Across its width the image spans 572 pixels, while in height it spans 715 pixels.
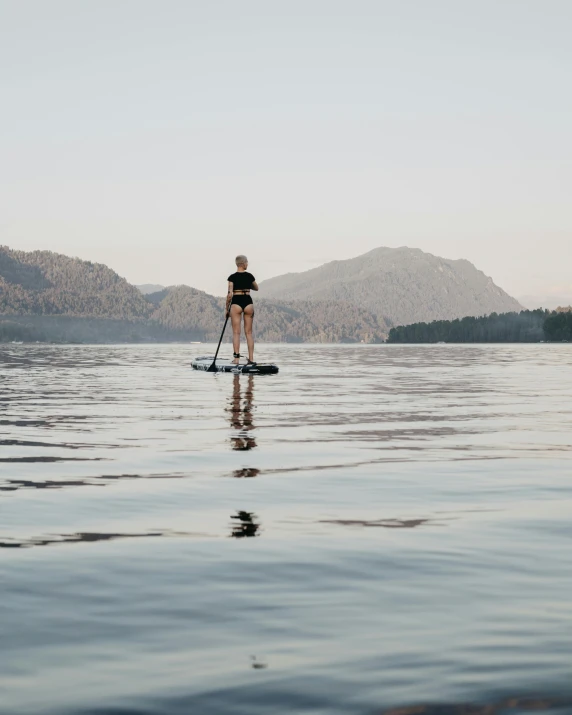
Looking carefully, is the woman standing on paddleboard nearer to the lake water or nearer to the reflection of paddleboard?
the reflection of paddleboard

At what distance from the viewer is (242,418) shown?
57.5ft

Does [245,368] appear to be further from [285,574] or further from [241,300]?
[285,574]

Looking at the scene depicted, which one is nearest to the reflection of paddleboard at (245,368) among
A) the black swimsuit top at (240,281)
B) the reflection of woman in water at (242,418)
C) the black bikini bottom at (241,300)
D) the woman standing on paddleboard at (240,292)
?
the woman standing on paddleboard at (240,292)

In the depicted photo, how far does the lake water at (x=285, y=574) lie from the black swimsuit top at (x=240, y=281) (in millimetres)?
14776

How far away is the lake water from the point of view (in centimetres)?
432

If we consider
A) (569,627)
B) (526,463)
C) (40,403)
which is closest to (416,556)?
(569,627)

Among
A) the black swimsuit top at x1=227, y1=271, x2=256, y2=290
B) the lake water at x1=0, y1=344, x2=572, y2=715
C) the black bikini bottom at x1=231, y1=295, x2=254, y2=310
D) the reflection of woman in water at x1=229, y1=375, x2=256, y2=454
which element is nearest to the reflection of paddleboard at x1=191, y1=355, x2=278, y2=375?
the black bikini bottom at x1=231, y1=295, x2=254, y2=310

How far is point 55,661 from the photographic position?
4.62 meters

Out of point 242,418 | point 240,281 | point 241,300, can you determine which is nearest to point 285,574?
point 242,418

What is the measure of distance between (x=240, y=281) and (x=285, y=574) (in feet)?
76.5

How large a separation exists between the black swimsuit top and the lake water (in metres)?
14.8

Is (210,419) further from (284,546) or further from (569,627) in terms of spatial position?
(569,627)

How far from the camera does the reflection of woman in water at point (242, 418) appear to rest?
543 inches

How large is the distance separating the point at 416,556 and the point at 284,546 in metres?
0.87
